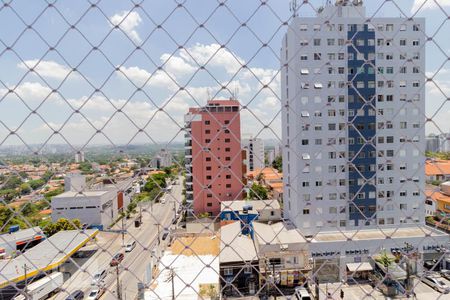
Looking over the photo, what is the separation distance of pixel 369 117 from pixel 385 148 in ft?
2.27

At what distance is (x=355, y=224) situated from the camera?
18.4ft

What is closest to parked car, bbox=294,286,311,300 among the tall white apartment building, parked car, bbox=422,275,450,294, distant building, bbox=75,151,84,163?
parked car, bbox=422,275,450,294

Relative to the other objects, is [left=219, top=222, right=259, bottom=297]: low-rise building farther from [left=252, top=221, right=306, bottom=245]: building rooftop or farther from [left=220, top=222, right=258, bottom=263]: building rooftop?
[left=252, top=221, right=306, bottom=245]: building rooftop

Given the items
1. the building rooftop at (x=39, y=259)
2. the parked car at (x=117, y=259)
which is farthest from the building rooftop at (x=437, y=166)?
the building rooftop at (x=39, y=259)

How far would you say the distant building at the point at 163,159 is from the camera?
37.8 inches

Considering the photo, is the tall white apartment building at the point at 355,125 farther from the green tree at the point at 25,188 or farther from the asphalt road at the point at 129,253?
the green tree at the point at 25,188

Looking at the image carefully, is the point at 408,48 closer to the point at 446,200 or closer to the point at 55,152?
the point at 446,200

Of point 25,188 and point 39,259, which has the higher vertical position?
point 25,188

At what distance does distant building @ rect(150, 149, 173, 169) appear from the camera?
3.15 ft

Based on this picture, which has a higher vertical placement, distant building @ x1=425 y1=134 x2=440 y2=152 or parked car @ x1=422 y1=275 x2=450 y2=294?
distant building @ x1=425 y1=134 x2=440 y2=152

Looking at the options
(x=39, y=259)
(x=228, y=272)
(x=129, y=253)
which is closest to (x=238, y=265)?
(x=228, y=272)

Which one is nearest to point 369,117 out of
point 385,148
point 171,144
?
point 385,148

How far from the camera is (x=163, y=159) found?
42.6 inches

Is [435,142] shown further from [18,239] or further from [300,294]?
[18,239]
